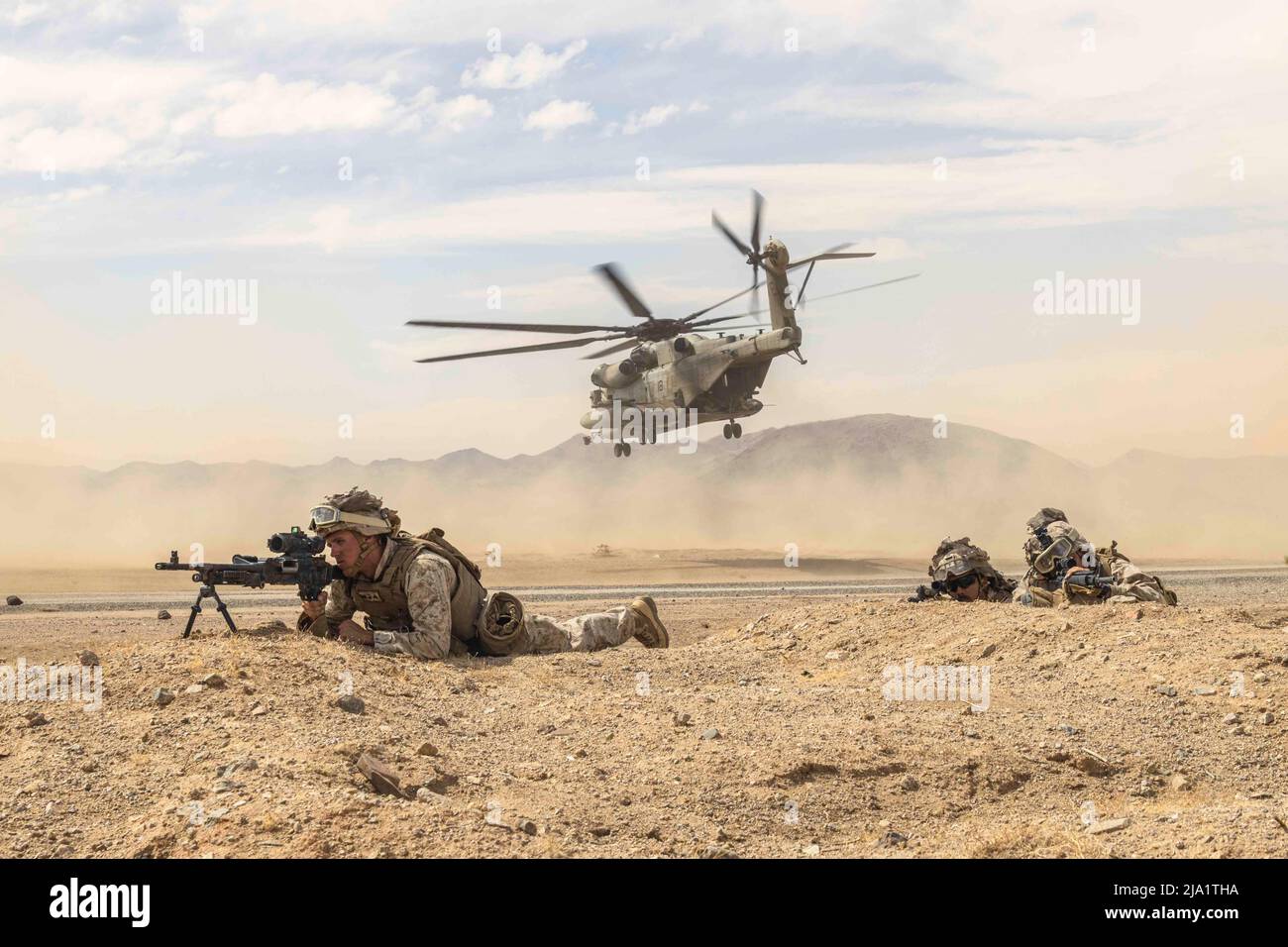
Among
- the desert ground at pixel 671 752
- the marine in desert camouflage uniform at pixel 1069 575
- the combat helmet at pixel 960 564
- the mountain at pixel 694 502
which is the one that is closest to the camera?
the desert ground at pixel 671 752

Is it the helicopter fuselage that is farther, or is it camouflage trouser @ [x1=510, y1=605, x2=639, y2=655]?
the helicopter fuselage

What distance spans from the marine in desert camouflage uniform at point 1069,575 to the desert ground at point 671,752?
3.91 feet

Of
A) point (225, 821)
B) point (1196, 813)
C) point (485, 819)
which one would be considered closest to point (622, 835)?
point (485, 819)

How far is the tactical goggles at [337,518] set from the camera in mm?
10961

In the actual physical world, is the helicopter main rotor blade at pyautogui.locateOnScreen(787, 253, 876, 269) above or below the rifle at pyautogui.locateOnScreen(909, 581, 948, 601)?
above

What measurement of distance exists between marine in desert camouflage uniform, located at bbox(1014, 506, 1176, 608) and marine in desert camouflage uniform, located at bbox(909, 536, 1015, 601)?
0.82m

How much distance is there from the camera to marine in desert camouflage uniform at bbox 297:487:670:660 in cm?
1109

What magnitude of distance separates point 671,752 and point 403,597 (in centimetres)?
385

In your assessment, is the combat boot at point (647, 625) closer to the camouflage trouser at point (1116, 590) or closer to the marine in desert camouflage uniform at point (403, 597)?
the marine in desert camouflage uniform at point (403, 597)

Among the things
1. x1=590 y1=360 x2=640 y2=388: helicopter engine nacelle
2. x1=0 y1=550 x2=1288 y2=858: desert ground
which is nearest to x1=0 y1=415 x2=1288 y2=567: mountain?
x1=590 y1=360 x2=640 y2=388: helicopter engine nacelle

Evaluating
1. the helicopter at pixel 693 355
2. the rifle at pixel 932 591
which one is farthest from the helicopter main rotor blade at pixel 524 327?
the rifle at pixel 932 591

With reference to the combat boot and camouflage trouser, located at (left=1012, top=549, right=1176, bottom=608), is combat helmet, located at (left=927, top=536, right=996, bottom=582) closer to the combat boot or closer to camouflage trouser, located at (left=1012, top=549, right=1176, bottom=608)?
camouflage trouser, located at (left=1012, top=549, right=1176, bottom=608)

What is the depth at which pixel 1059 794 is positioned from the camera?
7875mm

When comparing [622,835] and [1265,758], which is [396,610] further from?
[1265,758]
